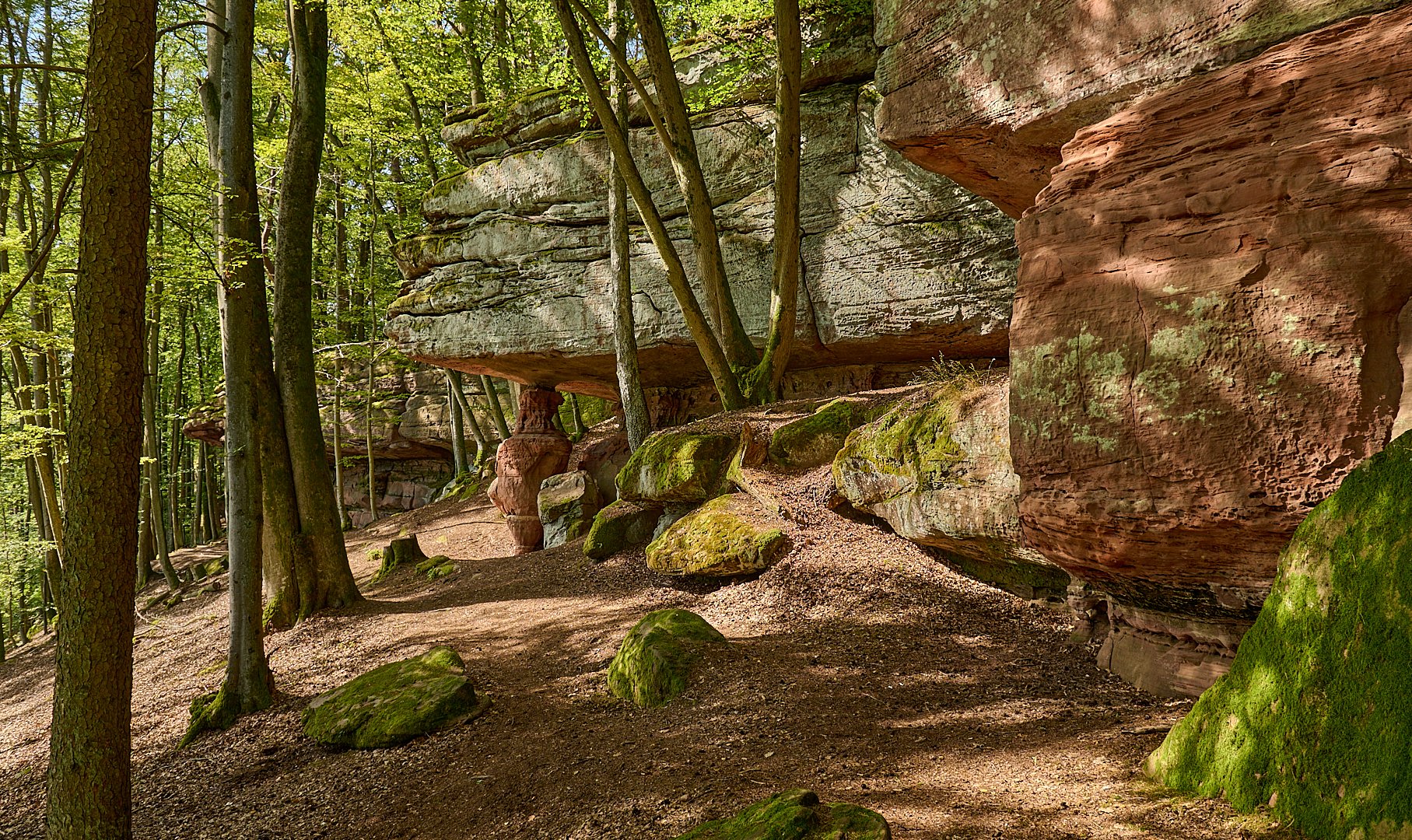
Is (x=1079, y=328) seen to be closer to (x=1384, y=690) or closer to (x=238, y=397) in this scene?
(x=1384, y=690)

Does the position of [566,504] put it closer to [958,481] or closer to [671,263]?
[671,263]

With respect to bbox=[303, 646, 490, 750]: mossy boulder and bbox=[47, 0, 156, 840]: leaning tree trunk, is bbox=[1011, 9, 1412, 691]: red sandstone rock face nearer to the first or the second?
bbox=[303, 646, 490, 750]: mossy boulder

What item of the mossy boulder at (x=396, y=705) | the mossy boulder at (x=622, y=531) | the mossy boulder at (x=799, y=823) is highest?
the mossy boulder at (x=622, y=531)

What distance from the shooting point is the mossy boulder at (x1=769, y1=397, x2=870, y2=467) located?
8.70 meters

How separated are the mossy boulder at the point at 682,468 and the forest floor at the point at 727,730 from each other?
0.98 m

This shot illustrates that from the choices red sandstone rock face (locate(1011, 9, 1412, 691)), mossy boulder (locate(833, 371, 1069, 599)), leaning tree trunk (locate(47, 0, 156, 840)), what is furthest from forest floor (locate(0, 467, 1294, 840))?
leaning tree trunk (locate(47, 0, 156, 840))

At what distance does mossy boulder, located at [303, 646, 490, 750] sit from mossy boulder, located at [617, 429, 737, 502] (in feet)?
11.7

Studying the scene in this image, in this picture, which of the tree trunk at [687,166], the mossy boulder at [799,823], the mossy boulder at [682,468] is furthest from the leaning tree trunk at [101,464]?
the tree trunk at [687,166]

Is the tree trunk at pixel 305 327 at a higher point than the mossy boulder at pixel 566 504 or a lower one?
higher

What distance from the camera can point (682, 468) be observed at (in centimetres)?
930

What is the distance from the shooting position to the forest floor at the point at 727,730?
3639 millimetres

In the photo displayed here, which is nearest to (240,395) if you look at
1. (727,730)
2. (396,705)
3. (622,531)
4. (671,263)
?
(396,705)

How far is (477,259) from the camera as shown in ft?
50.7

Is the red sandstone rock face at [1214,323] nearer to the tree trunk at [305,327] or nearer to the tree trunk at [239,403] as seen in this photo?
the tree trunk at [239,403]
